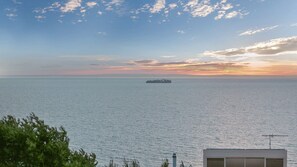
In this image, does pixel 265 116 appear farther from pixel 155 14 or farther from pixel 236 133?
pixel 155 14

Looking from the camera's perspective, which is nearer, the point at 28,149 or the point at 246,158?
the point at 28,149

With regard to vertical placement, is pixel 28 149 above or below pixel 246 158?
above

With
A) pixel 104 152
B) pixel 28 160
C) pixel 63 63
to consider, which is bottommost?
pixel 104 152

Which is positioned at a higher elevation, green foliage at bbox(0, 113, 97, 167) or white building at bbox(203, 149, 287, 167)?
green foliage at bbox(0, 113, 97, 167)

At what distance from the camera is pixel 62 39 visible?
246 ft

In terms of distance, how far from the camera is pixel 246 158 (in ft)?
48.1

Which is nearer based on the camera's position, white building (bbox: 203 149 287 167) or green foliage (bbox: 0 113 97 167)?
green foliage (bbox: 0 113 97 167)

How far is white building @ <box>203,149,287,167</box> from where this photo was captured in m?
14.7

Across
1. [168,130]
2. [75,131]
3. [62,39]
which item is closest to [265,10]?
[168,130]

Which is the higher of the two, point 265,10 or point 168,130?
point 265,10

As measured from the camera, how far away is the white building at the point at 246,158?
14.7 meters

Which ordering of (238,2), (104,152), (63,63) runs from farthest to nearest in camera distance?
(63,63) → (238,2) → (104,152)

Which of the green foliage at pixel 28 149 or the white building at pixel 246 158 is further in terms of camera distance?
the white building at pixel 246 158

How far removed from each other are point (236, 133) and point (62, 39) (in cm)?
4253
